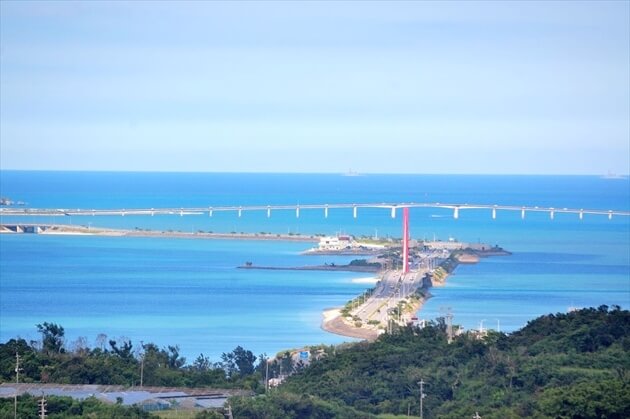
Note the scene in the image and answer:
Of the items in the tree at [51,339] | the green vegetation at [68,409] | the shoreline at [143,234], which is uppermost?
the shoreline at [143,234]

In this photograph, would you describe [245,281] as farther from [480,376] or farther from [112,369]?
[480,376]

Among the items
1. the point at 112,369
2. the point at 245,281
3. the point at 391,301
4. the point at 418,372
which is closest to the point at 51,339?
the point at 112,369

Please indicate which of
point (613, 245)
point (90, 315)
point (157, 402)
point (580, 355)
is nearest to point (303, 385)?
point (157, 402)

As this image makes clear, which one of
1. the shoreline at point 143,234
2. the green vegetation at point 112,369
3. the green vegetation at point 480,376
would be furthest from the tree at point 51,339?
the shoreline at point 143,234

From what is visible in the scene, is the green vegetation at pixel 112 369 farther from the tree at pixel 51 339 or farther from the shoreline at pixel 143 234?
the shoreline at pixel 143 234

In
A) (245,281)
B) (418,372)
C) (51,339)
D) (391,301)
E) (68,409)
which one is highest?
(245,281)

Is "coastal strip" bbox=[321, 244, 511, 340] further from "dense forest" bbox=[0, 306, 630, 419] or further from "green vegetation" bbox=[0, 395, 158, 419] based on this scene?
"green vegetation" bbox=[0, 395, 158, 419]
